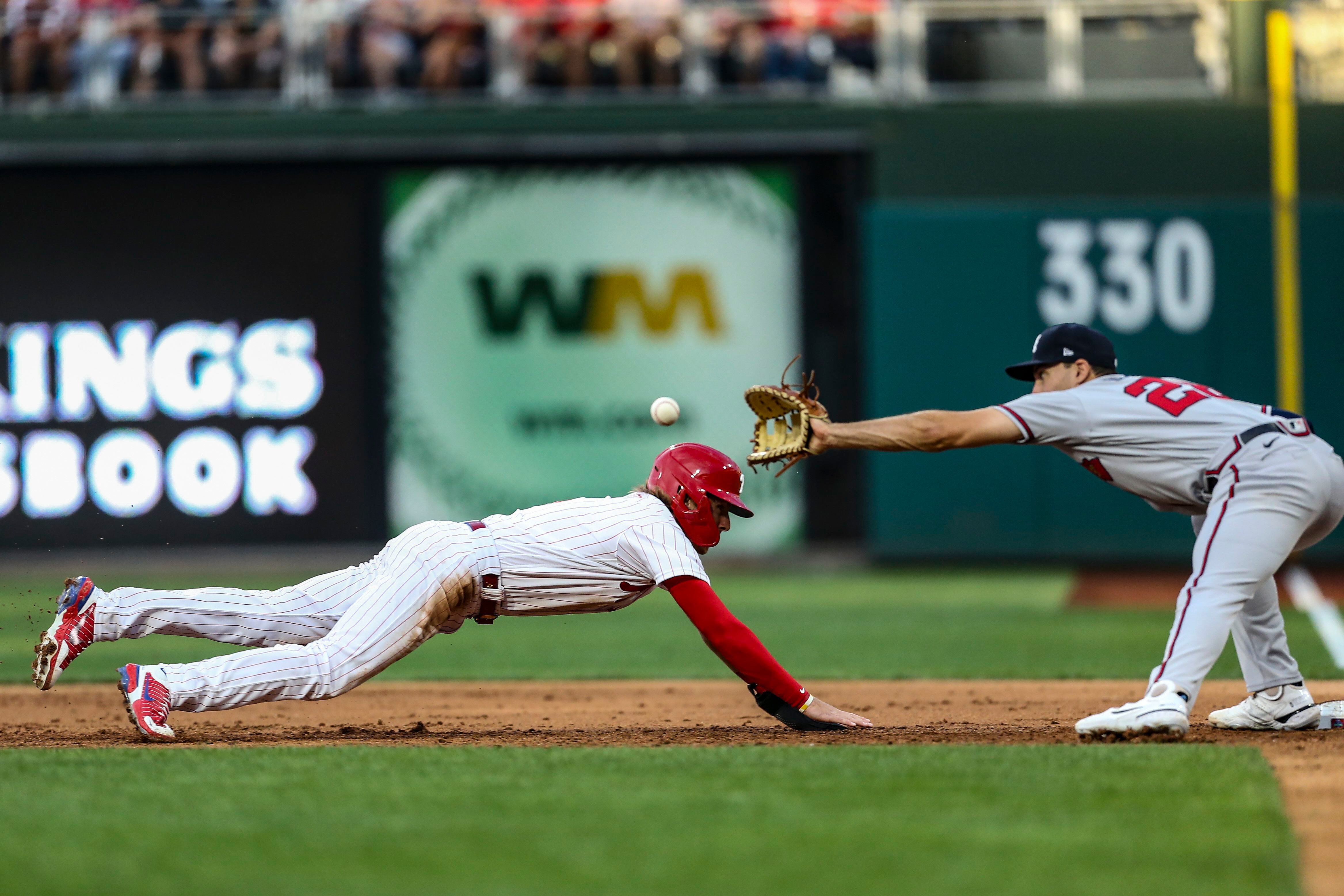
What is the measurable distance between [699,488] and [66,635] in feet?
7.00

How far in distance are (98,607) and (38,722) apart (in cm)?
142

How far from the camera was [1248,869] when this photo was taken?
363cm

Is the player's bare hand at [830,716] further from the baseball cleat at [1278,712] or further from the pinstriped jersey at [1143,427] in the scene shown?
the baseball cleat at [1278,712]

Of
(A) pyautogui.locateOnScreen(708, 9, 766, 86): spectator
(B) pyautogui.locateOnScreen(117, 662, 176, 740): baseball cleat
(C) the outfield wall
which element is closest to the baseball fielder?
(B) pyautogui.locateOnScreen(117, 662, 176, 740): baseball cleat

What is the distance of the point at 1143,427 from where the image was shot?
5277 millimetres

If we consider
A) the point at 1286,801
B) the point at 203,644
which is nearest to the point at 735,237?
the point at 203,644

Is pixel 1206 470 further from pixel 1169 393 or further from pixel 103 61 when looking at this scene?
pixel 103 61

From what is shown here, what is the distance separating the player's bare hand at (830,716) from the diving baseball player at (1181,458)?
29.6 inches

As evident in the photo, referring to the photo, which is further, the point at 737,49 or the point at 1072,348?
the point at 737,49

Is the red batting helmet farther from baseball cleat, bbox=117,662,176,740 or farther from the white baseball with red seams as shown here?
baseball cleat, bbox=117,662,176,740

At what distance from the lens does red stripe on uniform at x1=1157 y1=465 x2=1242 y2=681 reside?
5.21 meters

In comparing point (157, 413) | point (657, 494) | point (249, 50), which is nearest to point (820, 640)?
point (657, 494)

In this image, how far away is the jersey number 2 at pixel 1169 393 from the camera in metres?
5.31

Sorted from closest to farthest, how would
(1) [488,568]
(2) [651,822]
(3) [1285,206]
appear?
(2) [651,822] → (1) [488,568] → (3) [1285,206]
